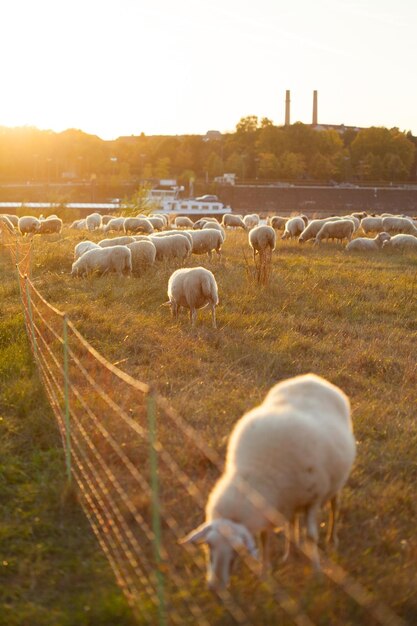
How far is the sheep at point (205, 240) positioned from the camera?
57.6 feet

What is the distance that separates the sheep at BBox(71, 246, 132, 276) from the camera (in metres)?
13.9

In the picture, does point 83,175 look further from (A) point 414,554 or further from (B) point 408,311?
(A) point 414,554

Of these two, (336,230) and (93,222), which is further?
(93,222)

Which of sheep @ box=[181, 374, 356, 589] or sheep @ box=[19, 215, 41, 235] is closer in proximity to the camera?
sheep @ box=[181, 374, 356, 589]

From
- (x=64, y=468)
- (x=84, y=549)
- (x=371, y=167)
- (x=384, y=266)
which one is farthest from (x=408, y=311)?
(x=371, y=167)

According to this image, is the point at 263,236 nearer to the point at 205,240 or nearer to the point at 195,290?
the point at 205,240

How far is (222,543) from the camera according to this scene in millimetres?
3297

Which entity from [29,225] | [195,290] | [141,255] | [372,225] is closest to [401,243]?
[372,225]

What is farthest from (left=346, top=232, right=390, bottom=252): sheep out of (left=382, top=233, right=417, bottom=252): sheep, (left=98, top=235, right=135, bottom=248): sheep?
(left=98, top=235, right=135, bottom=248): sheep

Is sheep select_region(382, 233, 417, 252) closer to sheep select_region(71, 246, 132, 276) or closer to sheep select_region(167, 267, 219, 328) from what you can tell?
sheep select_region(71, 246, 132, 276)

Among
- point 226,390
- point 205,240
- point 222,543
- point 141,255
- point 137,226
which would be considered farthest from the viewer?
point 137,226

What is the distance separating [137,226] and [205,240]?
700 centimetres

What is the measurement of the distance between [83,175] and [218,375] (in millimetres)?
88931

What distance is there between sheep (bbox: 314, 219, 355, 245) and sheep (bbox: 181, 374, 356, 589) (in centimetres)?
1898
